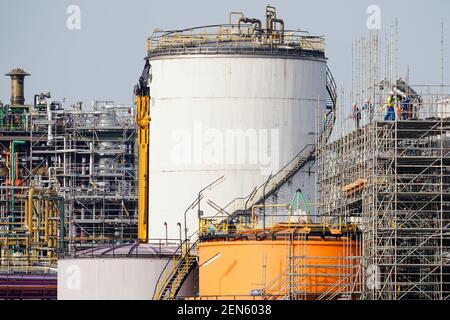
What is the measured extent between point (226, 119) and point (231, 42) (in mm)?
3738

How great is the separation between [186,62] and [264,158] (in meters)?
5.78

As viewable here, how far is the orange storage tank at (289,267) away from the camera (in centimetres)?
7488

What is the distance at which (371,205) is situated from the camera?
74.6 meters

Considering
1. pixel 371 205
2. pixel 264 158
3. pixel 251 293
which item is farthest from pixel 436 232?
pixel 264 158

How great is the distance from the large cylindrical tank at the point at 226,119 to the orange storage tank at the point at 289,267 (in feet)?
35.0

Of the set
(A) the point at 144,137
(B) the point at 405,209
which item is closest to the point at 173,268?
(A) the point at 144,137

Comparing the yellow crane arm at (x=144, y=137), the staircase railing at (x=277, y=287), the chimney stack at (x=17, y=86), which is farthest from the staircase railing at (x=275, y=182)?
the chimney stack at (x=17, y=86)

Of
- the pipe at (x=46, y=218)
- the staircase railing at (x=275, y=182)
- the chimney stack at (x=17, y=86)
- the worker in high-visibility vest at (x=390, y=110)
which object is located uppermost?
the chimney stack at (x=17, y=86)

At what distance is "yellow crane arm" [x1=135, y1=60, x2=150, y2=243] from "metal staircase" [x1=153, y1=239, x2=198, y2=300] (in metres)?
7.41

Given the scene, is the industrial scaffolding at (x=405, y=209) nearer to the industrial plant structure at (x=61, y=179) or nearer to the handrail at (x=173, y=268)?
the handrail at (x=173, y=268)

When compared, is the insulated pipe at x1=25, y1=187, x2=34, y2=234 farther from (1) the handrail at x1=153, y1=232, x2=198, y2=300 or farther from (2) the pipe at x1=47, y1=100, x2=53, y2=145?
(1) the handrail at x1=153, y1=232, x2=198, y2=300

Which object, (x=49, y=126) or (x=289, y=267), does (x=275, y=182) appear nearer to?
(x=289, y=267)

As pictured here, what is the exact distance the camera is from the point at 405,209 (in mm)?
75375
